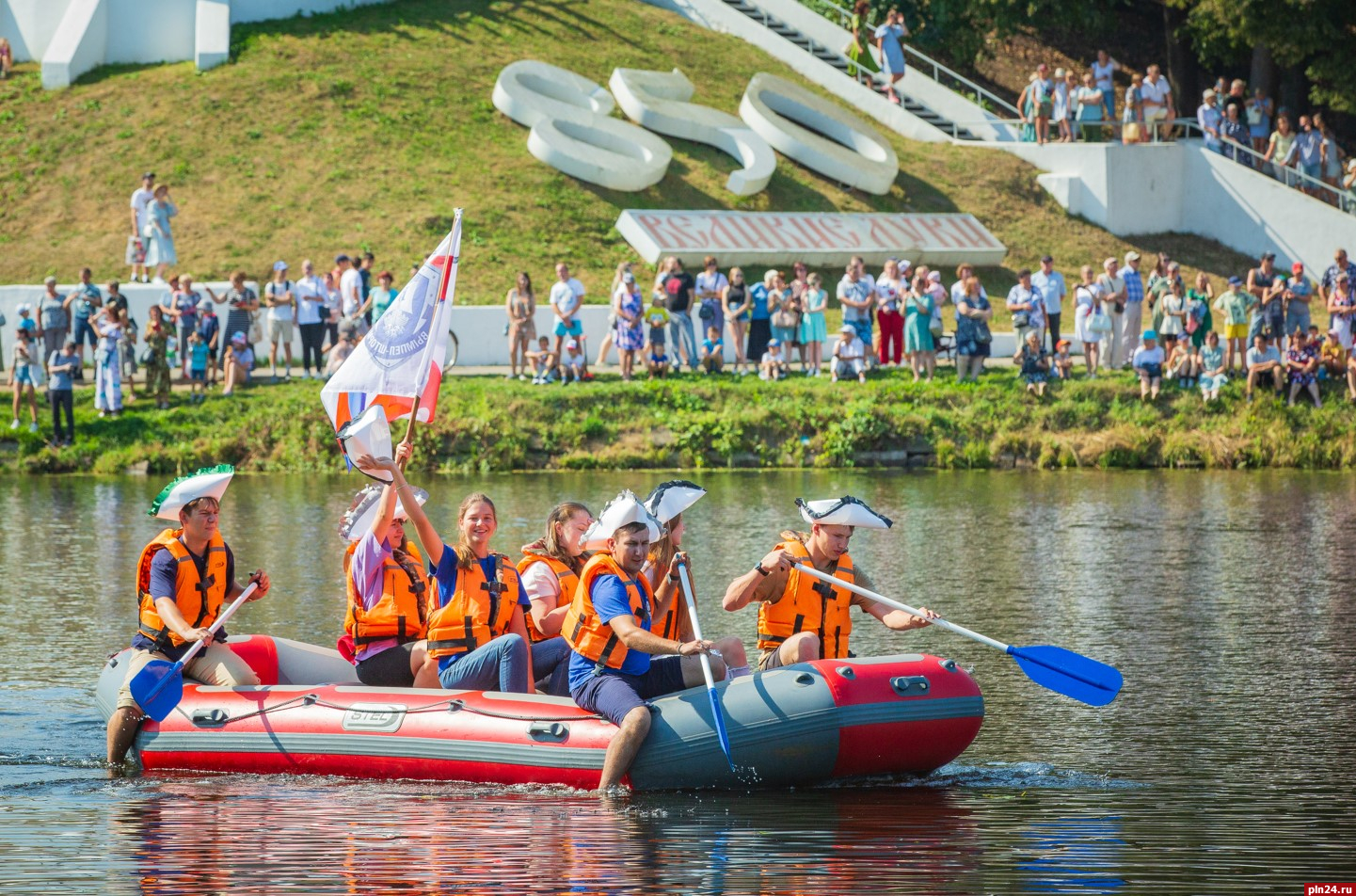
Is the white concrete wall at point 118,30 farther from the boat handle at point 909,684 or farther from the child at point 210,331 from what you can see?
the boat handle at point 909,684

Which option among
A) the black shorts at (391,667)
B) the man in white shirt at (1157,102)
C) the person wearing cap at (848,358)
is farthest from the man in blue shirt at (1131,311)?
the black shorts at (391,667)

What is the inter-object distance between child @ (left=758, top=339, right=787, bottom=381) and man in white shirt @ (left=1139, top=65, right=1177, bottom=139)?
43.3ft

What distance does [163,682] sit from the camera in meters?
10.2

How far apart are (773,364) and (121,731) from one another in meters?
17.2

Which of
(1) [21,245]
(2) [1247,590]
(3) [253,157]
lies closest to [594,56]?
(3) [253,157]

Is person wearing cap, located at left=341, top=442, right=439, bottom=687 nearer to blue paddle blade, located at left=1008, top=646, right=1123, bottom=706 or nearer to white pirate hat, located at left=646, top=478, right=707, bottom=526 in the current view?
white pirate hat, located at left=646, top=478, right=707, bottom=526

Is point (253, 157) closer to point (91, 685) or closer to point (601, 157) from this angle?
point (601, 157)

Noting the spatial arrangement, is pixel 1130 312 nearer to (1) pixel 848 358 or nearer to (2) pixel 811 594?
(1) pixel 848 358

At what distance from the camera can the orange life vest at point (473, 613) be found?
10.1m

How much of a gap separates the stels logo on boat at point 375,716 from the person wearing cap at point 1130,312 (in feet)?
63.2

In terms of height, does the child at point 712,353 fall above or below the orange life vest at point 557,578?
above

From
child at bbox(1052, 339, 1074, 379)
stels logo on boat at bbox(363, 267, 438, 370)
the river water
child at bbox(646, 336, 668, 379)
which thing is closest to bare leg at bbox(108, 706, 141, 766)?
the river water

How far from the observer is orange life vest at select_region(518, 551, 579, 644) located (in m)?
10.8

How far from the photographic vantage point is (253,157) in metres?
34.1
